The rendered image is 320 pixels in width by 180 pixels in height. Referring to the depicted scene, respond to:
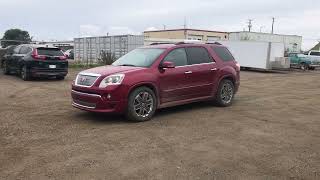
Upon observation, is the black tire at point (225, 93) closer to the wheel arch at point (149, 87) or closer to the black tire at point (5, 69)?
the wheel arch at point (149, 87)

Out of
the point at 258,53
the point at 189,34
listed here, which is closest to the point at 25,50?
the point at 258,53

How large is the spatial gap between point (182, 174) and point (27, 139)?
307 cm

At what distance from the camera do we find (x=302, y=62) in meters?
34.2

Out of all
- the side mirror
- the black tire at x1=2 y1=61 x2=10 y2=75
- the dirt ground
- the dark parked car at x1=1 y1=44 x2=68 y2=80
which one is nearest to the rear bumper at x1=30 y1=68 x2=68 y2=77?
the dark parked car at x1=1 y1=44 x2=68 y2=80

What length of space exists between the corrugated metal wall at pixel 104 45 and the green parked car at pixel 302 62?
12379 millimetres

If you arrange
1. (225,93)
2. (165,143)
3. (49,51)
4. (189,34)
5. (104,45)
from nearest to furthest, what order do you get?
(165,143), (225,93), (49,51), (104,45), (189,34)

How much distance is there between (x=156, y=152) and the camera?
6.48 meters

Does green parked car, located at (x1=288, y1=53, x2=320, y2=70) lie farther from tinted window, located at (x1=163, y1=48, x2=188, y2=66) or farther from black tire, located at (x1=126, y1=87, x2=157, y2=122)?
black tire, located at (x1=126, y1=87, x2=157, y2=122)

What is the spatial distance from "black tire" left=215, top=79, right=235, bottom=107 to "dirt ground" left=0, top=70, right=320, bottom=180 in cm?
32

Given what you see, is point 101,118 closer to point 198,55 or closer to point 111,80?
point 111,80

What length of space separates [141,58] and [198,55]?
1511mm

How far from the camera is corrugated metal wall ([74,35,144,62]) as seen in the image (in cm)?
3534

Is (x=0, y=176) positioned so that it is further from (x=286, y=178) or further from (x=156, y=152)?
(x=286, y=178)

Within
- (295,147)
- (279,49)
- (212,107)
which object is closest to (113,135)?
(295,147)
